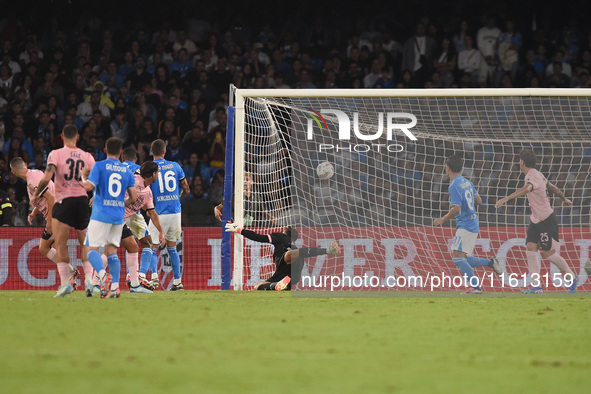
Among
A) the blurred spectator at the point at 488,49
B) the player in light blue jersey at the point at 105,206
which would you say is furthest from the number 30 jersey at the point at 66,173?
the blurred spectator at the point at 488,49

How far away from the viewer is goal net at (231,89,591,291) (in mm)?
10633

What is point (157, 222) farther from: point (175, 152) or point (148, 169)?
point (175, 152)

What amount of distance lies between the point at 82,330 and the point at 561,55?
13103 millimetres

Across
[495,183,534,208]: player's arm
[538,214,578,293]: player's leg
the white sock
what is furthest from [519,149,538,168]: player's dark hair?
the white sock

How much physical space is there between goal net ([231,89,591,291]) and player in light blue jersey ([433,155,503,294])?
0.14 metres

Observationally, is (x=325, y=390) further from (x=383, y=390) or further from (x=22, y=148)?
(x=22, y=148)

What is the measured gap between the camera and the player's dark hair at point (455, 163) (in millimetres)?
10562

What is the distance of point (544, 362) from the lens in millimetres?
4969

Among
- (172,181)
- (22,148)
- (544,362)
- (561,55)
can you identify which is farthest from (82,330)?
(561,55)

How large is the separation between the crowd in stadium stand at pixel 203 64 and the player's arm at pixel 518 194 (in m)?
6.02

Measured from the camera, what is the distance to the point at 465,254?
34.4 ft

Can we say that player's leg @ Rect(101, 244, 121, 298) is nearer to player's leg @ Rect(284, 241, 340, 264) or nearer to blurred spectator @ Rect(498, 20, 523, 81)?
player's leg @ Rect(284, 241, 340, 264)

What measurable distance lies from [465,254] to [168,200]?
423cm

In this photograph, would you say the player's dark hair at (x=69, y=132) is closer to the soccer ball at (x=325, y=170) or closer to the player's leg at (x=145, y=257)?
the player's leg at (x=145, y=257)
